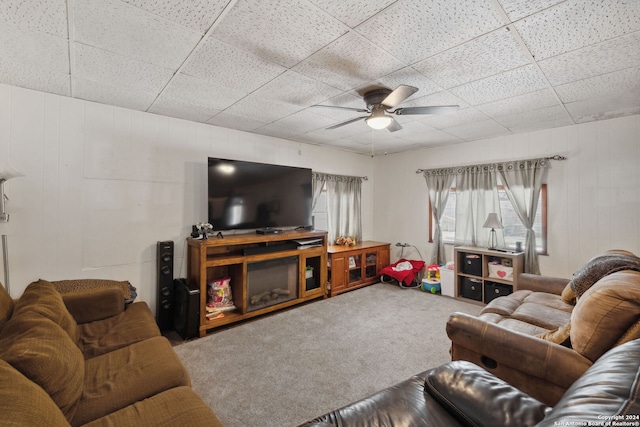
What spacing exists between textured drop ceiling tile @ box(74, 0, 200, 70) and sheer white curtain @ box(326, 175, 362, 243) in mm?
3213

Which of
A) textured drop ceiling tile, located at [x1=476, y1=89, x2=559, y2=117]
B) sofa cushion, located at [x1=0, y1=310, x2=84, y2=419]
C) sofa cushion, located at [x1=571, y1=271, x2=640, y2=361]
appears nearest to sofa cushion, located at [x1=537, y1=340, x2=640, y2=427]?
sofa cushion, located at [x1=571, y1=271, x2=640, y2=361]

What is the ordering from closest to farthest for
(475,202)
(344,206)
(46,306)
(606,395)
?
(606,395) → (46,306) → (475,202) → (344,206)

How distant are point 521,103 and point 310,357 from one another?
10.7 ft

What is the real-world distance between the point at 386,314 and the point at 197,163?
3101 mm

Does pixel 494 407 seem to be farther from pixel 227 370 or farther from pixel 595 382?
pixel 227 370

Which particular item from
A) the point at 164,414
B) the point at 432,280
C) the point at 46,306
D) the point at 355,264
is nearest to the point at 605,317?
the point at 164,414

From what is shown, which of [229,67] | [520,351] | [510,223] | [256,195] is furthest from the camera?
[510,223]

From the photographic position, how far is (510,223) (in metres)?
4.01

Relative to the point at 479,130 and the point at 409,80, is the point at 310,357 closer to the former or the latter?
the point at 409,80

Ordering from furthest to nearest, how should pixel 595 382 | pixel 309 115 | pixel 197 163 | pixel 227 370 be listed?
pixel 197 163 → pixel 309 115 → pixel 227 370 → pixel 595 382

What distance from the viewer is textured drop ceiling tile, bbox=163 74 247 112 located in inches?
92.6

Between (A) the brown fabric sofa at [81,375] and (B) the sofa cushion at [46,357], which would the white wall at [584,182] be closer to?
(A) the brown fabric sofa at [81,375]

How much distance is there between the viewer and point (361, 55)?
75.5 inches

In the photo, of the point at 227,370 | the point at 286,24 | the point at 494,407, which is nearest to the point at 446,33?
the point at 286,24
